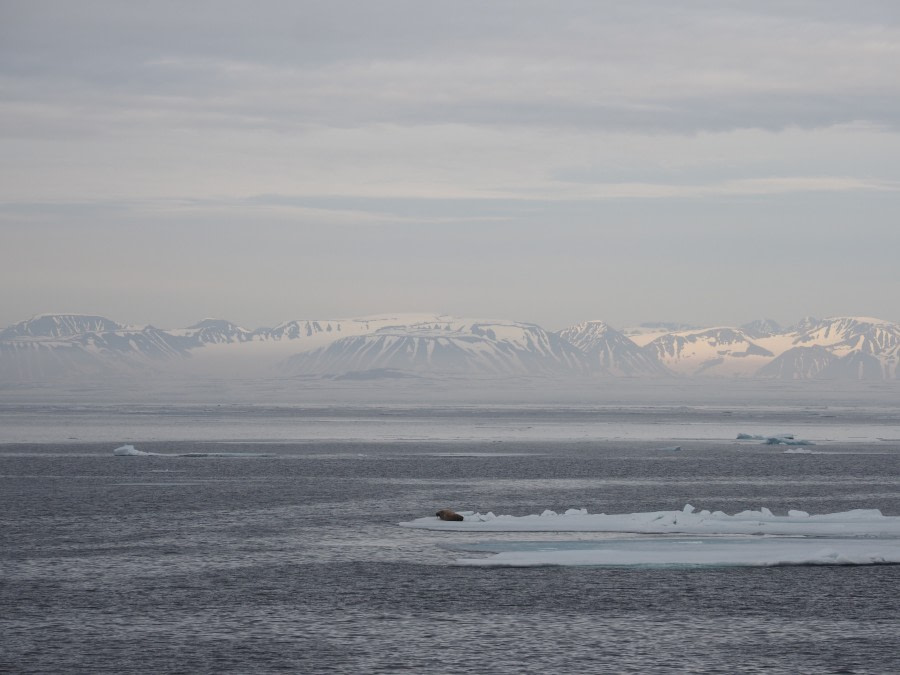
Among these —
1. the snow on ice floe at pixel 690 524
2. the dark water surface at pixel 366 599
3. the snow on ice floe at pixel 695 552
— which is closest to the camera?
the dark water surface at pixel 366 599

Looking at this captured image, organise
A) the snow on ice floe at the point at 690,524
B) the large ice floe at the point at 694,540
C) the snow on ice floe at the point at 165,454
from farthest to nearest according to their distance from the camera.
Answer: the snow on ice floe at the point at 165,454 < the snow on ice floe at the point at 690,524 < the large ice floe at the point at 694,540

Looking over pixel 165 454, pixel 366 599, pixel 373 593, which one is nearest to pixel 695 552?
pixel 373 593

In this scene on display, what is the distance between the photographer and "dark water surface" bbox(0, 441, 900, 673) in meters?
17.6

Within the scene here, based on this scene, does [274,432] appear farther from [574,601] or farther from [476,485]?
[574,601]

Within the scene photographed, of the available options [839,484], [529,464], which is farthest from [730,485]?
[529,464]

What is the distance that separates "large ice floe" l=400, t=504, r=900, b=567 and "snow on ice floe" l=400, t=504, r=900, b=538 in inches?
0.9

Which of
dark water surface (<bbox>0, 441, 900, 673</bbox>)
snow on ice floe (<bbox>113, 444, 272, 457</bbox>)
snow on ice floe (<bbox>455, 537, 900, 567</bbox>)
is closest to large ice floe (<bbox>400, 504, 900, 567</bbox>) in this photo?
snow on ice floe (<bbox>455, 537, 900, 567</bbox>)

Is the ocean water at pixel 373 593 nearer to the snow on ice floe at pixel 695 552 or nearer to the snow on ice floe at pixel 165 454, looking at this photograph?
the snow on ice floe at pixel 695 552

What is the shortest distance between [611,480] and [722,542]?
25.9 metres

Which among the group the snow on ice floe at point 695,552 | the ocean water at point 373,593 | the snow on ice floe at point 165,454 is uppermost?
the snow on ice floe at point 695,552

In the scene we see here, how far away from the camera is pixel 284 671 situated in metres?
16.8

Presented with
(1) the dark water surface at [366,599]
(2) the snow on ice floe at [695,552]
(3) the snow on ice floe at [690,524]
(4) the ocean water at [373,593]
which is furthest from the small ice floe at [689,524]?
(1) the dark water surface at [366,599]

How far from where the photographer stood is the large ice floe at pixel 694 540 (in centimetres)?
2617

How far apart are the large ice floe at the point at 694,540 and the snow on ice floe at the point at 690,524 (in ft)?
0.08
